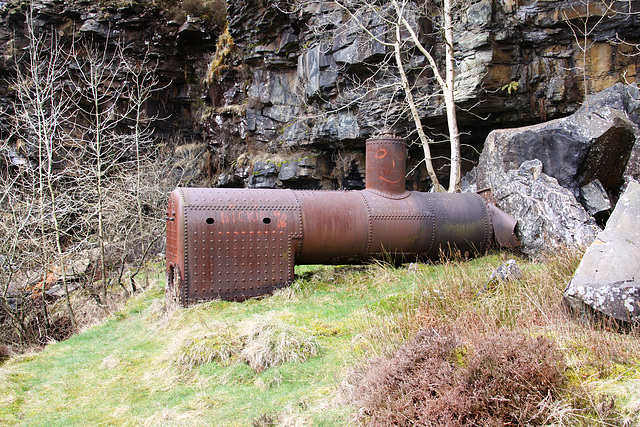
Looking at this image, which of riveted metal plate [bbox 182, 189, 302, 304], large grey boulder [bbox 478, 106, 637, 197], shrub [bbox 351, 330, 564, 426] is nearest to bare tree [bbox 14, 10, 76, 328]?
riveted metal plate [bbox 182, 189, 302, 304]

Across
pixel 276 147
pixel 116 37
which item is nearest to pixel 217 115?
pixel 276 147

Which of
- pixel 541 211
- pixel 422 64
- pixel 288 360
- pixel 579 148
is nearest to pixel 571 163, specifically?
pixel 579 148

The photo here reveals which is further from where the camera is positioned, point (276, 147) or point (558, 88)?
point (276, 147)

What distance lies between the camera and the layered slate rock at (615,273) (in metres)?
3.47

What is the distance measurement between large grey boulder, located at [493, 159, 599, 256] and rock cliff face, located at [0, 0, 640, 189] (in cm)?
230

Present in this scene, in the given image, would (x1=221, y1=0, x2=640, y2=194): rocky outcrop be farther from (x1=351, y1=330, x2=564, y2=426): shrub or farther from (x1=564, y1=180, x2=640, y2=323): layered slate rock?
(x1=351, y1=330, x2=564, y2=426): shrub

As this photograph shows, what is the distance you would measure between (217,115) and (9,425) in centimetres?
1762

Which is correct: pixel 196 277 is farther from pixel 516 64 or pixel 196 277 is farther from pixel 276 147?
pixel 276 147

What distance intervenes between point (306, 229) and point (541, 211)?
4.00 m

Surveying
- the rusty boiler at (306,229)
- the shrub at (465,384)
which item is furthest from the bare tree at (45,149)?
the shrub at (465,384)

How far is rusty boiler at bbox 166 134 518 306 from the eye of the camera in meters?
6.13

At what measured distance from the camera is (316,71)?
1530 cm

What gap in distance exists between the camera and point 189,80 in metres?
20.9

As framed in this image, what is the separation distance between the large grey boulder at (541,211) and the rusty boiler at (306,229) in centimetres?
27
